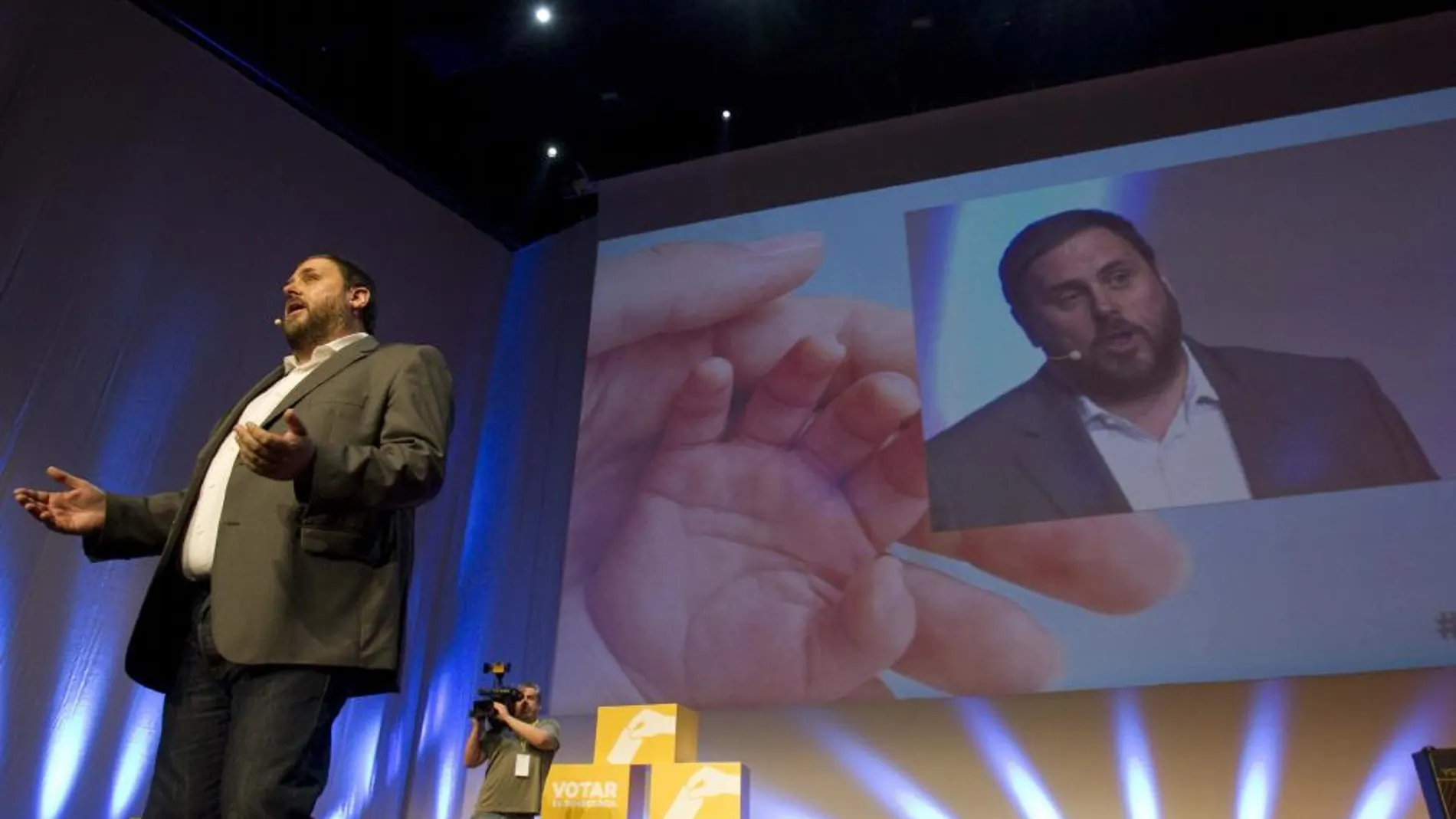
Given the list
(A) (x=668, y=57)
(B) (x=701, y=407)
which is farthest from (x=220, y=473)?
(A) (x=668, y=57)

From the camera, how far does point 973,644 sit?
11.7ft

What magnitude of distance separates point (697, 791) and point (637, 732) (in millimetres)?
316

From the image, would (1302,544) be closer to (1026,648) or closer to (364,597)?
(1026,648)

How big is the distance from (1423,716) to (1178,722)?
74cm

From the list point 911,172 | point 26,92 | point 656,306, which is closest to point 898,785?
point 656,306

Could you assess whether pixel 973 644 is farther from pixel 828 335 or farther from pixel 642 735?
pixel 828 335

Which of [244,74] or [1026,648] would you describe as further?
[244,74]

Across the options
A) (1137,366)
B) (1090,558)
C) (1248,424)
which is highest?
(1137,366)

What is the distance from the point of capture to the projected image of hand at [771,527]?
3580mm

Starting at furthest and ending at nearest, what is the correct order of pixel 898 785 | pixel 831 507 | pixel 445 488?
pixel 445 488 → pixel 831 507 → pixel 898 785

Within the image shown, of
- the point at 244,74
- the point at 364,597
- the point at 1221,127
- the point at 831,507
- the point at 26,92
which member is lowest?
the point at 364,597

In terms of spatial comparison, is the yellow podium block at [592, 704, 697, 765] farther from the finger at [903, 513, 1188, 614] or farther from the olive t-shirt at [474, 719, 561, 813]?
the finger at [903, 513, 1188, 614]

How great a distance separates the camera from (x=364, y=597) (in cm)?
124

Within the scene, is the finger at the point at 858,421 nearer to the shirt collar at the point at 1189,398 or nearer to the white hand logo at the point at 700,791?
the shirt collar at the point at 1189,398
